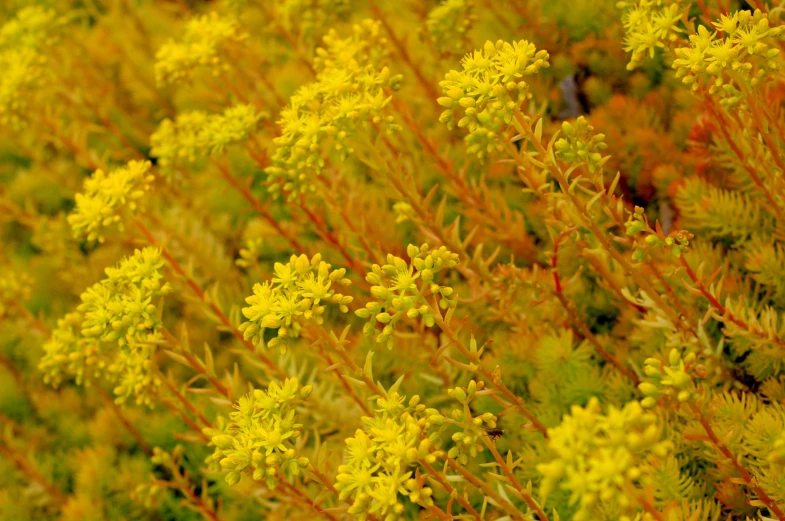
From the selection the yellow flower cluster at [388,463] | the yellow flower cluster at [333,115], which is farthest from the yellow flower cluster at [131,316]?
the yellow flower cluster at [388,463]

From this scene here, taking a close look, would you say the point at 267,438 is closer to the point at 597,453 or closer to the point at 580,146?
the point at 597,453

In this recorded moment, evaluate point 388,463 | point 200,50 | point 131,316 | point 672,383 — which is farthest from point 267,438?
point 200,50

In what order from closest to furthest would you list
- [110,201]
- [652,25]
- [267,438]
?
[267,438], [652,25], [110,201]

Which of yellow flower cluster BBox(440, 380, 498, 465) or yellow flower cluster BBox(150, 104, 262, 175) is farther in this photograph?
→ yellow flower cluster BBox(150, 104, 262, 175)

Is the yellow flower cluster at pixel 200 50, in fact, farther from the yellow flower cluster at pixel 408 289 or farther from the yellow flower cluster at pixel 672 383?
the yellow flower cluster at pixel 672 383

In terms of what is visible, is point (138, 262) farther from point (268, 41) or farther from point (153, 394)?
point (268, 41)

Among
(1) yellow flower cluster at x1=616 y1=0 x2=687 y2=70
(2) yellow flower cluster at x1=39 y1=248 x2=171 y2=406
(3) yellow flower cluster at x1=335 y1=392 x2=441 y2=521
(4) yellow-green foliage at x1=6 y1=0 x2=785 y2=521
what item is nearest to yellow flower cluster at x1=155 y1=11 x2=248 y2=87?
(4) yellow-green foliage at x1=6 y1=0 x2=785 y2=521

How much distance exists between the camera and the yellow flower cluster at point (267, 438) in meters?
0.81

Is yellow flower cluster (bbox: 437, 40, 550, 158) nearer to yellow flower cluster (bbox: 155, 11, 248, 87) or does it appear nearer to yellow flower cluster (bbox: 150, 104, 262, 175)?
yellow flower cluster (bbox: 150, 104, 262, 175)

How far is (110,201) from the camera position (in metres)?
1.17

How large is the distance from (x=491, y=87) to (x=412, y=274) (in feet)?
1.02

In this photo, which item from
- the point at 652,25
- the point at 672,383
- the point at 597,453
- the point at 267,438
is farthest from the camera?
the point at 652,25

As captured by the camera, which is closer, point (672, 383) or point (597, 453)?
point (597, 453)

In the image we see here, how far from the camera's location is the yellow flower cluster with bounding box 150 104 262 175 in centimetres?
131
